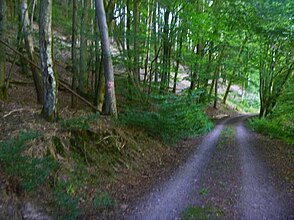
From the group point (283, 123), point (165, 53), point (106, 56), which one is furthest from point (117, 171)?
point (283, 123)

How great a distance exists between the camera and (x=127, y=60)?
41.7ft

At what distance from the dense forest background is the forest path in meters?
1.33

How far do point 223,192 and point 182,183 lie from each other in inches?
42.4

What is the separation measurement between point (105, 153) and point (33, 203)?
9.60 ft

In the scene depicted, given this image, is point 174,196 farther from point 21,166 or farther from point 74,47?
point 74,47

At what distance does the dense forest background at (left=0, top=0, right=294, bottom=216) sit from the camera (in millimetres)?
7547

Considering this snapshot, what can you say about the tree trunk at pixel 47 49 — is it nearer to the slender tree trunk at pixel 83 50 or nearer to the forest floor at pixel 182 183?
the forest floor at pixel 182 183

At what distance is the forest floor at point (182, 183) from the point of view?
17.3 feet

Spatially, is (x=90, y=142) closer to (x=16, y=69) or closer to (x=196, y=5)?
(x=16, y=69)

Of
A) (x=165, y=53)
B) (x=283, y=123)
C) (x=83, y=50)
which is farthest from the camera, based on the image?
(x=283, y=123)

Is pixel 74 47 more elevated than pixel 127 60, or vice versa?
pixel 74 47

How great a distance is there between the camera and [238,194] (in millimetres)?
6367

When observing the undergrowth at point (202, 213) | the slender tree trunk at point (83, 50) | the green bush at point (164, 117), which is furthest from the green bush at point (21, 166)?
the slender tree trunk at point (83, 50)

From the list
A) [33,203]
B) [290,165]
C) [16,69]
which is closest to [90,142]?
[33,203]
